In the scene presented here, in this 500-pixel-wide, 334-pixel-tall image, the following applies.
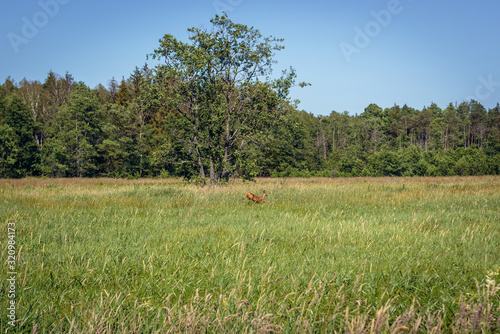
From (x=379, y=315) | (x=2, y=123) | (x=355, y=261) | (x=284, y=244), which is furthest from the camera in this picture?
(x=2, y=123)

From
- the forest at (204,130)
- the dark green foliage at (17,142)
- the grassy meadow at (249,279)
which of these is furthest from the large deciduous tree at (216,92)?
the dark green foliage at (17,142)

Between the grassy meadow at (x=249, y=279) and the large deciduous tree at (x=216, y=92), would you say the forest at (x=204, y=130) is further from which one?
the grassy meadow at (x=249, y=279)

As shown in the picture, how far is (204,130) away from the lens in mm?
22188

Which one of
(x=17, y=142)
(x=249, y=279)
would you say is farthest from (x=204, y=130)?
(x=17, y=142)

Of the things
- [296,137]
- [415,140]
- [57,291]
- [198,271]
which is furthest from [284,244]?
[415,140]

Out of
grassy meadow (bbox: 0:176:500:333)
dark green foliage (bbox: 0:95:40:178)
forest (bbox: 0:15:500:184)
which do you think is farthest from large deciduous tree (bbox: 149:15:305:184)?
dark green foliage (bbox: 0:95:40:178)

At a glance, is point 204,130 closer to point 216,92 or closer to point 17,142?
point 216,92

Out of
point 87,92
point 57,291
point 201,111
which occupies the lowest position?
point 57,291

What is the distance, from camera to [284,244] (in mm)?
5301

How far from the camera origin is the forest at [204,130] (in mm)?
20250

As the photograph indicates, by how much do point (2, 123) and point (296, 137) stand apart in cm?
5282

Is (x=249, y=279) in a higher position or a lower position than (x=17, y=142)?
lower

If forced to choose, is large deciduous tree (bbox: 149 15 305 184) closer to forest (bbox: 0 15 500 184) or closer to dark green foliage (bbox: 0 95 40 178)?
forest (bbox: 0 15 500 184)

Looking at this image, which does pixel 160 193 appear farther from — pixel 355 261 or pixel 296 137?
pixel 296 137
